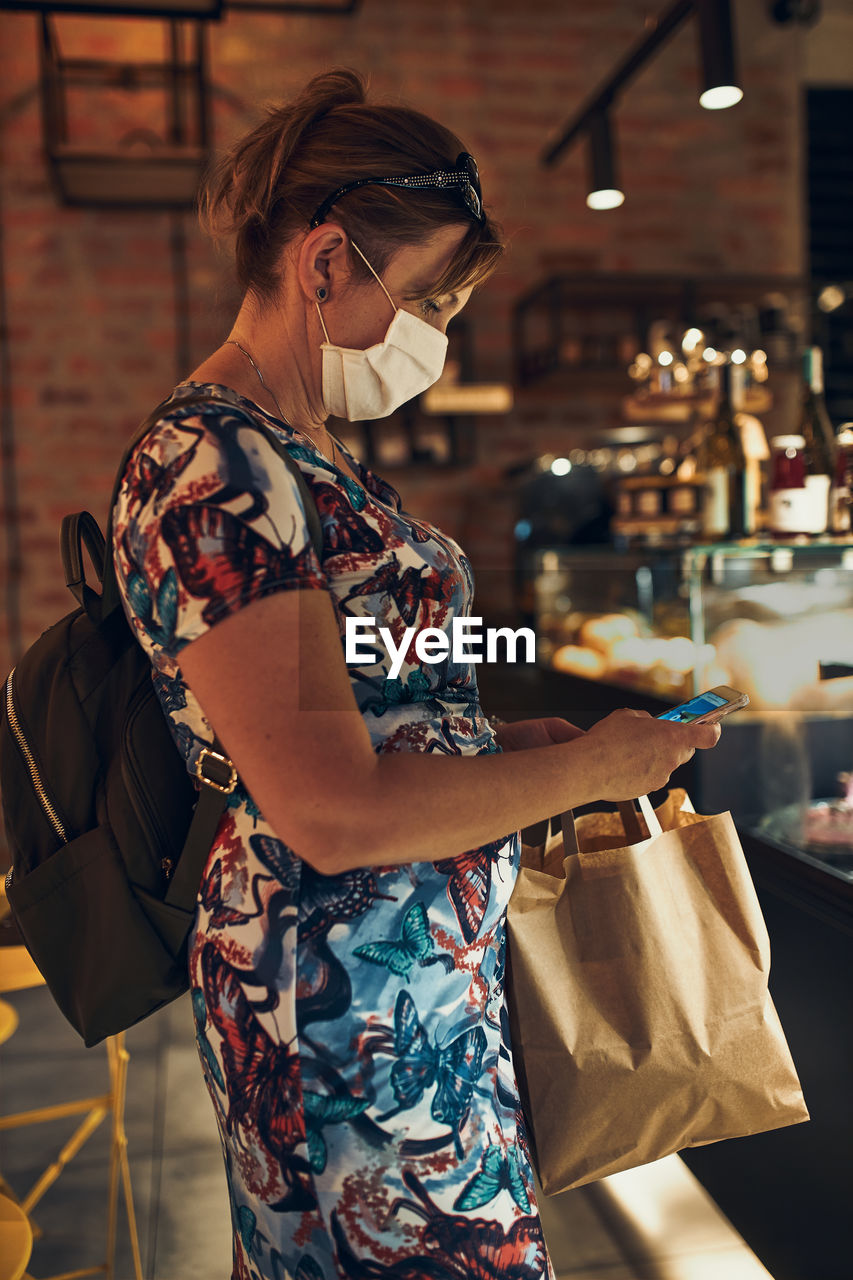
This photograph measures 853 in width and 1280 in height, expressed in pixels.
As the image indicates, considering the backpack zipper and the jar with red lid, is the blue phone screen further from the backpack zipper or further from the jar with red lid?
the jar with red lid

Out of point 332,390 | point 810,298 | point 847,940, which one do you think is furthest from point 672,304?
point 332,390

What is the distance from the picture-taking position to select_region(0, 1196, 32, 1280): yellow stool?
1.19 meters

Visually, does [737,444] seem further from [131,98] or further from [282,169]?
[131,98]

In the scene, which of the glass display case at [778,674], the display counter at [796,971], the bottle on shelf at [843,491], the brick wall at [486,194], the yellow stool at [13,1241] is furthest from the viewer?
the brick wall at [486,194]

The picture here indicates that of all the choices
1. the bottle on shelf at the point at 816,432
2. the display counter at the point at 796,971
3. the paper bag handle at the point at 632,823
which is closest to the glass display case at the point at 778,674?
the display counter at the point at 796,971

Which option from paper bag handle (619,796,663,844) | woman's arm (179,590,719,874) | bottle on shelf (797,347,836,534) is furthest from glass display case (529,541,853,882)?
woman's arm (179,590,719,874)

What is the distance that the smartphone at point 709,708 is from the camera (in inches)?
39.7

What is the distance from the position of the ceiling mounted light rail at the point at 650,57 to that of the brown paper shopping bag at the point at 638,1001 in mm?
2081

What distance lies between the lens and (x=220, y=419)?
79 centimetres

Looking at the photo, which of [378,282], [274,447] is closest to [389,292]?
[378,282]

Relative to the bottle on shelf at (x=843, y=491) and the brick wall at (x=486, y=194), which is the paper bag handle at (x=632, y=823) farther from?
the brick wall at (x=486, y=194)

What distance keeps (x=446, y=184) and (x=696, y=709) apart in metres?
0.56

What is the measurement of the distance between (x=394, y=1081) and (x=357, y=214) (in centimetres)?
76

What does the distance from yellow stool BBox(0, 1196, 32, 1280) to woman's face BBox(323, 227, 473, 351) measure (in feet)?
3.62
